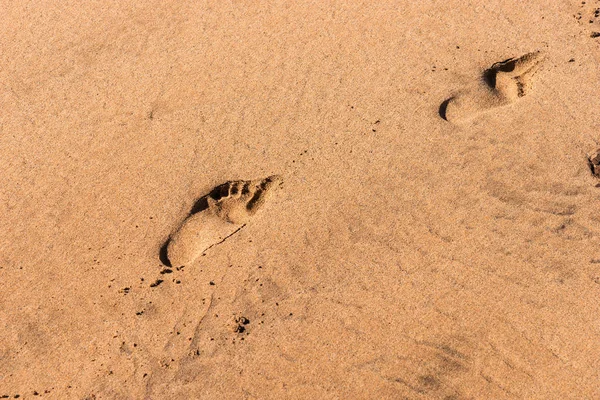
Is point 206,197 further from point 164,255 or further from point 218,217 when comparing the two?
point 164,255

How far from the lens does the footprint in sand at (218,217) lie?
126 inches

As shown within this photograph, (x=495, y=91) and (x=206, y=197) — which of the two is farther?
(x=495, y=91)

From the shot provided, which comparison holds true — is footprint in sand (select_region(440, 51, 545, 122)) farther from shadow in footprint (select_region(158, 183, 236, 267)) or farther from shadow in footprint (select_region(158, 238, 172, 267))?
shadow in footprint (select_region(158, 238, 172, 267))

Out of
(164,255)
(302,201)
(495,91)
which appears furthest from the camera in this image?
(495,91)

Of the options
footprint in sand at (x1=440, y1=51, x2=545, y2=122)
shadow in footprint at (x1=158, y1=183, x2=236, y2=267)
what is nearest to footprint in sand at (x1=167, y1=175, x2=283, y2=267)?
shadow in footprint at (x1=158, y1=183, x2=236, y2=267)

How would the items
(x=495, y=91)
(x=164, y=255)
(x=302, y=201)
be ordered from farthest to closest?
1. (x=495, y=91)
2. (x=302, y=201)
3. (x=164, y=255)

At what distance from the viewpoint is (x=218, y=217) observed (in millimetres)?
3301

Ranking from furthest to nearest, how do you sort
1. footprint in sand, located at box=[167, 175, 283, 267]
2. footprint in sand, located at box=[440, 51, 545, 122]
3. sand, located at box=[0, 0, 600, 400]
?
footprint in sand, located at box=[440, 51, 545, 122] < footprint in sand, located at box=[167, 175, 283, 267] < sand, located at box=[0, 0, 600, 400]

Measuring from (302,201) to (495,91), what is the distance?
1.73 meters

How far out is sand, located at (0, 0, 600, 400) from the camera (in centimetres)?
291

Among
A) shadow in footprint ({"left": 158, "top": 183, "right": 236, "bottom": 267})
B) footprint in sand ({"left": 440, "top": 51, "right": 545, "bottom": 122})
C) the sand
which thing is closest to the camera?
the sand

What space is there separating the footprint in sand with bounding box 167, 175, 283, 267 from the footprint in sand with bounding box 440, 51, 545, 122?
4.72 ft

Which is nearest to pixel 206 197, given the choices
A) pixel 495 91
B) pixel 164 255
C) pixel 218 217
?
pixel 218 217

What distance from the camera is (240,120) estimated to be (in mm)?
3736
